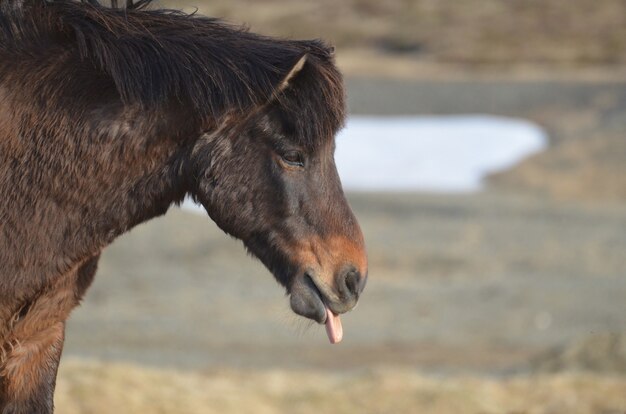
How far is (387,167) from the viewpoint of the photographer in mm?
26891

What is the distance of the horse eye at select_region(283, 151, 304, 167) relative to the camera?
4.12 metres

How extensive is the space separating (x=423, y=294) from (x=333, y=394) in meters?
6.78

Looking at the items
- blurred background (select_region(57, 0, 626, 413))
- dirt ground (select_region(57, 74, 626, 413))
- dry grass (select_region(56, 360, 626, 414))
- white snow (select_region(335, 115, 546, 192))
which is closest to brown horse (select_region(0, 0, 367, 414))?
blurred background (select_region(57, 0, 626, 413))

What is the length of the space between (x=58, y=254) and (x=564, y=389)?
4.95m

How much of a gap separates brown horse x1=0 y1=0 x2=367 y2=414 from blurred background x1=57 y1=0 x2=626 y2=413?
1.48 ft

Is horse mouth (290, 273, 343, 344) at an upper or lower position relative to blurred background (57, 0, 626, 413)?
upper

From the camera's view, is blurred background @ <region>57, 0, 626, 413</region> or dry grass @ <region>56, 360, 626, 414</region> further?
blurred background @ <region>57, 0, 626, 413</region>

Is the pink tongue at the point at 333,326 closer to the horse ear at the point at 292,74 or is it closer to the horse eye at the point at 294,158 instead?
the horse eye at the point at 294,158

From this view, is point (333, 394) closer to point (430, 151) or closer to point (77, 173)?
Answer: point (77, 173)

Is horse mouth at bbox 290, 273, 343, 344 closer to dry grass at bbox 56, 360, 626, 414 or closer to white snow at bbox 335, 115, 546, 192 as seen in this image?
dry grass at bbox 56, 360, 626, 414

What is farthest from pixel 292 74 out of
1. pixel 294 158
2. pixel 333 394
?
pixel 333 394

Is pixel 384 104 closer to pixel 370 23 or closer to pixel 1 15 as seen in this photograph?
pixel 370 23

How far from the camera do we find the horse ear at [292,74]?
13.3 feet

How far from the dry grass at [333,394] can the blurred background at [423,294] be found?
19 millimetres
